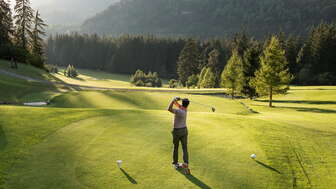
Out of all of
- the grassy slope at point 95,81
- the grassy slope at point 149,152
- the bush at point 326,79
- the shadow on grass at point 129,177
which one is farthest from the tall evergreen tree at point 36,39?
the bush at point 326,79

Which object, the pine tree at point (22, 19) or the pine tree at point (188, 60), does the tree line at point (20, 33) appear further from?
the pine tree at point (188, 60)

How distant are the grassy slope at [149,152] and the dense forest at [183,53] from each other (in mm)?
82958

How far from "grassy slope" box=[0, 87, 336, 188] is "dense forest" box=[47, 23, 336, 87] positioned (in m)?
83.0

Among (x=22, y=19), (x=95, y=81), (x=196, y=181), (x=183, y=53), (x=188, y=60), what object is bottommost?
(x=196, y=181)

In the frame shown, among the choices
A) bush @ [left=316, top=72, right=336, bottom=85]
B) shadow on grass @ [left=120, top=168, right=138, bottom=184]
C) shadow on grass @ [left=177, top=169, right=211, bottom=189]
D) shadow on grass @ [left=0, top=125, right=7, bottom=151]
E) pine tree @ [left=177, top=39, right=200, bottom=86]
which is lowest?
shadow on grass @ [left=177, top=169, right=211, bottom=189]

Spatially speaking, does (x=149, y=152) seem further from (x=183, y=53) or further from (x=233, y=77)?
(x=183, y=53)

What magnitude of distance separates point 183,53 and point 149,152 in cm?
9190

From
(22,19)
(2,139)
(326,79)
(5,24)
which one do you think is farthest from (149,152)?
(326,79)

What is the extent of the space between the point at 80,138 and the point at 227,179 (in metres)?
7.73

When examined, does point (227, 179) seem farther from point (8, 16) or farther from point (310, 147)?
point (8, 16)

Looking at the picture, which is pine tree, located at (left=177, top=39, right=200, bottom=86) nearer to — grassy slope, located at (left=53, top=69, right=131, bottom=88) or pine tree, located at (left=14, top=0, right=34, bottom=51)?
grassy slope, located at (left=53, top=69, right=131, bottom=88)

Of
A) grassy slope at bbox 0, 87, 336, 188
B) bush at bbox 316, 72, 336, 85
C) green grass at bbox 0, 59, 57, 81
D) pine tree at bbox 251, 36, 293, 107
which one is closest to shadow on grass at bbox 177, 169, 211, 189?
grassy slope at bbox 0, 87, 336, 188

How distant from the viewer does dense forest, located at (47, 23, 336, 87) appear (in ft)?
306

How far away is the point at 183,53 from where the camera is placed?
10150 centimetres
